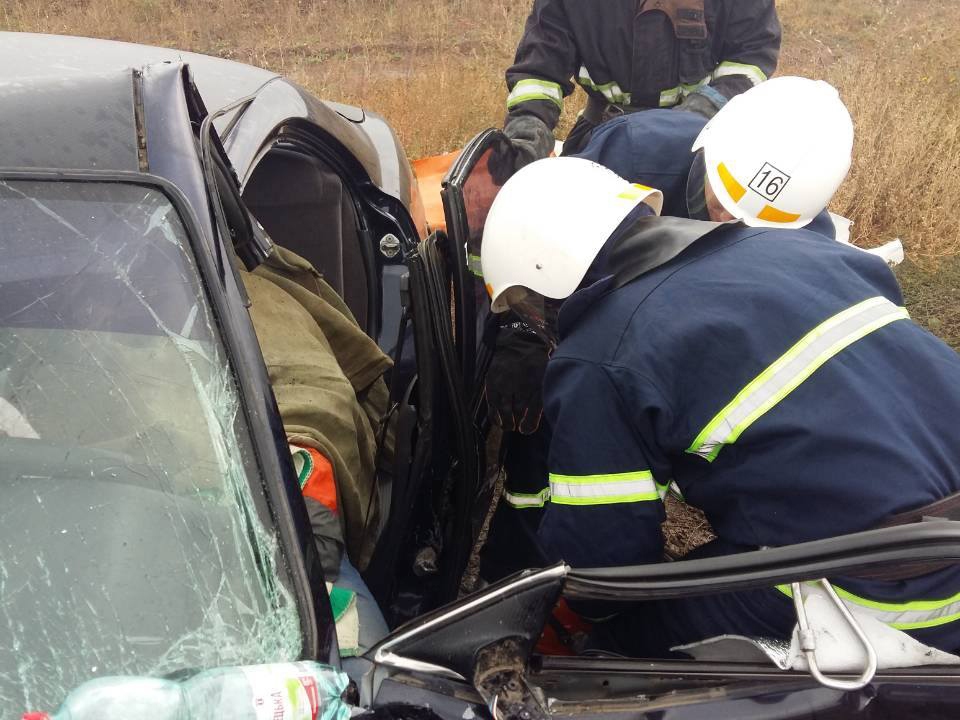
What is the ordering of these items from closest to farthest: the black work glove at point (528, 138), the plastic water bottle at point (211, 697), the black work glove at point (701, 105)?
the plastic water bottle at point (211, 697)
the black work glove at point (528, 138)
the black work glove at point (701, 105)

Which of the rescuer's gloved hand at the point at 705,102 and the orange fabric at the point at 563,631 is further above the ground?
the rescuer's gloved hand at the point at 705,102

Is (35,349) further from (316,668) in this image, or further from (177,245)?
(316,668)

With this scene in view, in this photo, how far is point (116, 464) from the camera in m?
1.14

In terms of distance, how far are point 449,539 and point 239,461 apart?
0.90 m

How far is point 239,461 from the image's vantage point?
1.17 meters

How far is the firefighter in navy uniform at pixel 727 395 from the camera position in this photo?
1446 millimetres

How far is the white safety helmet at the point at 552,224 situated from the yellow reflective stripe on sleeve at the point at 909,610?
827 millimetres

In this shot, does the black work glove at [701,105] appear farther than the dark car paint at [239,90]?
Yes

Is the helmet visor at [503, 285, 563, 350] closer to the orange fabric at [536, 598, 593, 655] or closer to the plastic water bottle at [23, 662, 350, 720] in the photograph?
the orange fabric at [536, 598, 593, 655]

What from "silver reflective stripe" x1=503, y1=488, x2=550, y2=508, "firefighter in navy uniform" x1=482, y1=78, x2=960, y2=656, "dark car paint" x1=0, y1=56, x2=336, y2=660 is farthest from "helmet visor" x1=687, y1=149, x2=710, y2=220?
"dark car paint" x1=0, y1=56, x2=336, y2=660

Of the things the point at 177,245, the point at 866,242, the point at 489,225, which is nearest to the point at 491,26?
the point at 866,242

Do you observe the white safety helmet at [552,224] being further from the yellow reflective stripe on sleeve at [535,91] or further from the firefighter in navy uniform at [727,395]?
the yellow reflective stripe on sleeve at [535,91]

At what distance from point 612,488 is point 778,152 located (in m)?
1.39

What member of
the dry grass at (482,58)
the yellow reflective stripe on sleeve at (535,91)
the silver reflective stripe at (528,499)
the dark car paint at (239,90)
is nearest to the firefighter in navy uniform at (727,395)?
the silver reflective stripe at (528,499)
